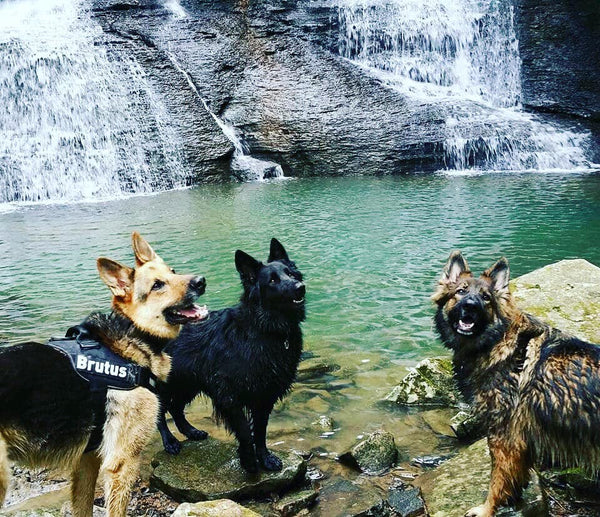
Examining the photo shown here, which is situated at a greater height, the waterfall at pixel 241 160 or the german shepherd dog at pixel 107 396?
the waterfall at pixel 241 160

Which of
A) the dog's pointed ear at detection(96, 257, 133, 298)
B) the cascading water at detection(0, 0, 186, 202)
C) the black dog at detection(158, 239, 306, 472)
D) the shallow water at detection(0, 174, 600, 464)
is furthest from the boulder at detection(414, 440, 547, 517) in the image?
the cascading water at detection(0, 0, 186, 202)

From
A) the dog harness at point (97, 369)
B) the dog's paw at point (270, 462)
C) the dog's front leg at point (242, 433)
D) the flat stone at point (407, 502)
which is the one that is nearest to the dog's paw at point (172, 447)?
the dog's front leg at point (242, 433)

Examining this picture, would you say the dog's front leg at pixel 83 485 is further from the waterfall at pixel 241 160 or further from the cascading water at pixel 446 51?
the cascading water at pixel 446 51

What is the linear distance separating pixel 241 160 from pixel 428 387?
2033 centimetres

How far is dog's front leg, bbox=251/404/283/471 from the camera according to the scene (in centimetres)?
460

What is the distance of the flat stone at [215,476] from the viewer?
439cm

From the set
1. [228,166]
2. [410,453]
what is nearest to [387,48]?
[228,166]

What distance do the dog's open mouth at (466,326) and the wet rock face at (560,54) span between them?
24.3m

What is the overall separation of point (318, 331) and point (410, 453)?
11.0 feet

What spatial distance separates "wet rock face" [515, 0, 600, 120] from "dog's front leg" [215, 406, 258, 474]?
24833 mm

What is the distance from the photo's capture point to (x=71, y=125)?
24.1 meters

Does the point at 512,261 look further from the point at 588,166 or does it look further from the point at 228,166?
the point at 228,166

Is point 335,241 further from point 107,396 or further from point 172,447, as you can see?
point 107,396

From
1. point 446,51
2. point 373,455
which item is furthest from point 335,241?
point 446,51
